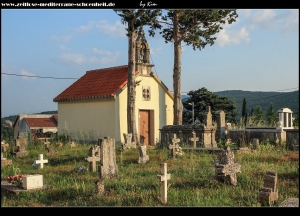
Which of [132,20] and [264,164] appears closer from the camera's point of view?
[264,164]

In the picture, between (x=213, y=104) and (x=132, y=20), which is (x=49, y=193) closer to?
(x=132, y=20)

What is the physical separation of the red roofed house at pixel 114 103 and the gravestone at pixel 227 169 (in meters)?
9.50

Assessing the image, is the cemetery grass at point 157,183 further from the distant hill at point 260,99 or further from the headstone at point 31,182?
the distant hill at point 260,99

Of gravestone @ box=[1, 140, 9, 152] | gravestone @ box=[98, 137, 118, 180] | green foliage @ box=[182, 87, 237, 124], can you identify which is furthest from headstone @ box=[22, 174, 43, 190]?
green foliage @ box=[182, 87, 237, 124]

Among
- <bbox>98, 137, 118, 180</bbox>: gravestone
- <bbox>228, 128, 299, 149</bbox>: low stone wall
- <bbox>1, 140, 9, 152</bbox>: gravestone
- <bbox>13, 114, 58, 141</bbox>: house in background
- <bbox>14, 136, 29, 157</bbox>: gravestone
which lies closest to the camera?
<bbox>98, 137, 118, 180</bbox>: gravestone

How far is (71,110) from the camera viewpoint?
1817cm

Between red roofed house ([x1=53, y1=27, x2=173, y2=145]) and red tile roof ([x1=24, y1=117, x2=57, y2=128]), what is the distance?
0.47 metres

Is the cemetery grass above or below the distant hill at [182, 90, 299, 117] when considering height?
below

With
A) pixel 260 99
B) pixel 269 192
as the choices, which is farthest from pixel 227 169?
pixel 260 99

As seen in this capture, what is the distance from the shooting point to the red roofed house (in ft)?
55.5

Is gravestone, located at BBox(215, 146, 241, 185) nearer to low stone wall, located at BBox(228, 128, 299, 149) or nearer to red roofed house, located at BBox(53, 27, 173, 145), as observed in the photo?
low stone wall, located at BBox(228, 128, 299, 149)

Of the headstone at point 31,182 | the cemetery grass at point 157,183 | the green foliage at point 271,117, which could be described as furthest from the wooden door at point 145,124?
the headstone at point 31,182

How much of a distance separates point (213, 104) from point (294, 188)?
12.2 meters
